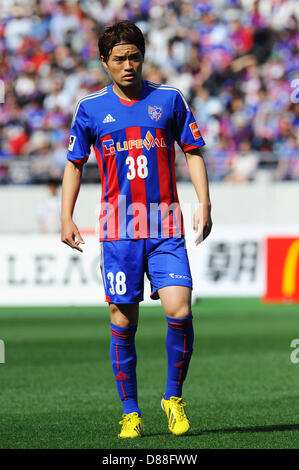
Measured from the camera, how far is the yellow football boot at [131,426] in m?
5.13

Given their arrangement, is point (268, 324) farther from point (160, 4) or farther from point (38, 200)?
point (160, 4)

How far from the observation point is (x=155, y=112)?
17.0ft

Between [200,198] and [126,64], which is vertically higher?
[126,64]

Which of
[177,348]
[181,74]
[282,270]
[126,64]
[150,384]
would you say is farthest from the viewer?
[181,74]

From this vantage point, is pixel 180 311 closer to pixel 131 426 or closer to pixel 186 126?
pixel 131 426

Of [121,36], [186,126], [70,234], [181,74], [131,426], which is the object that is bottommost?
[131,426]

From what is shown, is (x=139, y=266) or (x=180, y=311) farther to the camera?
(x=139, y=266)

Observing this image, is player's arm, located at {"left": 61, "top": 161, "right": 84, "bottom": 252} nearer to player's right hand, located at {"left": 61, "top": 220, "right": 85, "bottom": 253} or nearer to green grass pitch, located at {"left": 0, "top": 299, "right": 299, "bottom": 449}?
player's right hand, located at {"left": 61, "top": 220, "right": 85, "bottom": 253}

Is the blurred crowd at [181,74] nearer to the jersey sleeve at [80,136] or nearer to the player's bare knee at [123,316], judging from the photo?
the jersey sleeve at [80,136]

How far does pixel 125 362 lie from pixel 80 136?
4.47 feet

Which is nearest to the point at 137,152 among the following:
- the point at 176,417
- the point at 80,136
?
the point at 80,136

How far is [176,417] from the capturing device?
204 inches

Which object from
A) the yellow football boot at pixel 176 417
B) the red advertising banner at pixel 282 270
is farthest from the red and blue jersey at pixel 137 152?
the red advertising banner at pixel 282 270

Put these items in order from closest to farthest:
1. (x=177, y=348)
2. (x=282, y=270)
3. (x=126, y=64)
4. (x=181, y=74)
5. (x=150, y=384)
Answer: (x=126, y=64)
(x=177, y=348)
(x=150, y=384)
(x=282, y=270)
(x=181, y=74)
